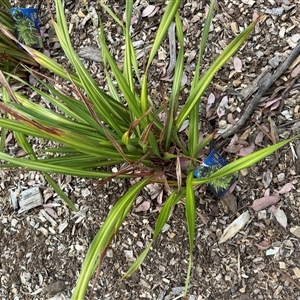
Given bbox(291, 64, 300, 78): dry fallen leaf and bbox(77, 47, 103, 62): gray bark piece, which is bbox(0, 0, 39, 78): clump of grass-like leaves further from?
bbox(291, 64, 300, 78): dry fallen leaf

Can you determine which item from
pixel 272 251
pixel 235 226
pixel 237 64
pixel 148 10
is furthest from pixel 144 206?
pixel 148 10

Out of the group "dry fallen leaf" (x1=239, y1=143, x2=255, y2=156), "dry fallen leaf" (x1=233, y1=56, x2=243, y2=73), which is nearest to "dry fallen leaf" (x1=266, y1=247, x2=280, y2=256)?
"dry fallen leaf" (x1=239, y1=143, x2=255, y2=156)

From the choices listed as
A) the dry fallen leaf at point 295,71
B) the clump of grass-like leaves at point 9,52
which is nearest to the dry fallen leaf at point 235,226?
the dry fallen leaf at point 295,71

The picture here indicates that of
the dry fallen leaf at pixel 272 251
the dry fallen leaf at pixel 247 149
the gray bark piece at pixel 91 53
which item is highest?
the gray bark piece at pixel 91 53

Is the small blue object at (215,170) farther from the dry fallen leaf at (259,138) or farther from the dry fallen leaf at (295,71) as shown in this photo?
the dry fallen leaf at (295,71)

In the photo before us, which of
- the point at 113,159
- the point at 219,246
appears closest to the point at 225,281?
the point at 219,246
